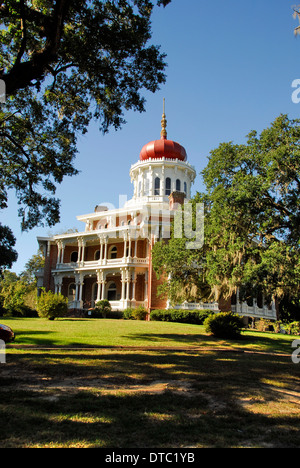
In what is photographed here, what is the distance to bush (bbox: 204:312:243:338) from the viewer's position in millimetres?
18531

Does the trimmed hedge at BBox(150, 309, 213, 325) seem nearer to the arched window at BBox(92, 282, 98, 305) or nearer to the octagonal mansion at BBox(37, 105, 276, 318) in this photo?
the octagonal mansion at BBox(37, 105, 276, 318)

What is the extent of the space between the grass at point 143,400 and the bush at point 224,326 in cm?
677

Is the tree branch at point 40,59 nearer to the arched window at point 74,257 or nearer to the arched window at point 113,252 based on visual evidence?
the arched window at point 113,252

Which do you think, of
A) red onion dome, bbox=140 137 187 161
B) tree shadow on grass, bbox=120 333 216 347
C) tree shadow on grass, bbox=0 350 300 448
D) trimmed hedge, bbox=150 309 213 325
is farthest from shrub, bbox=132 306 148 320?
red onion dome, bbox=140 137 187 161

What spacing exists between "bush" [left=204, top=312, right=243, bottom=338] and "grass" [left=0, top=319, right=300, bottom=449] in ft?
22.2

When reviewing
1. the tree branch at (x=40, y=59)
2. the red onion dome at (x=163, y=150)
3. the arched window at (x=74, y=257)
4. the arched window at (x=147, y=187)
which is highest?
the red onion dome at (x=163, y=150)

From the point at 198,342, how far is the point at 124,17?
12986 mm

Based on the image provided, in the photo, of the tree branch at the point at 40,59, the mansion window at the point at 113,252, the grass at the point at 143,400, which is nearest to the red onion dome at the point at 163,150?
the mansion window at the point at 113,252

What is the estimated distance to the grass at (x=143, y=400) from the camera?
4559mm

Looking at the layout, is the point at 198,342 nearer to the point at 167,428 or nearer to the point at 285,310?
the point at 167,428

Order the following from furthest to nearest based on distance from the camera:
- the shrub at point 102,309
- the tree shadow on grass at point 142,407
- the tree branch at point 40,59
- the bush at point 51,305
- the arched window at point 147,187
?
the arched window at point 147,187
the shrub at point 102,309
the bush at point 51,305
the tree branch at point 40,59
the tree shadow on grass at point 142,407

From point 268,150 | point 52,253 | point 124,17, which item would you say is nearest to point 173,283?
point 268,150

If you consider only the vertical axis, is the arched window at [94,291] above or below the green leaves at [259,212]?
below

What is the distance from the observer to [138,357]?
35.9 feet
